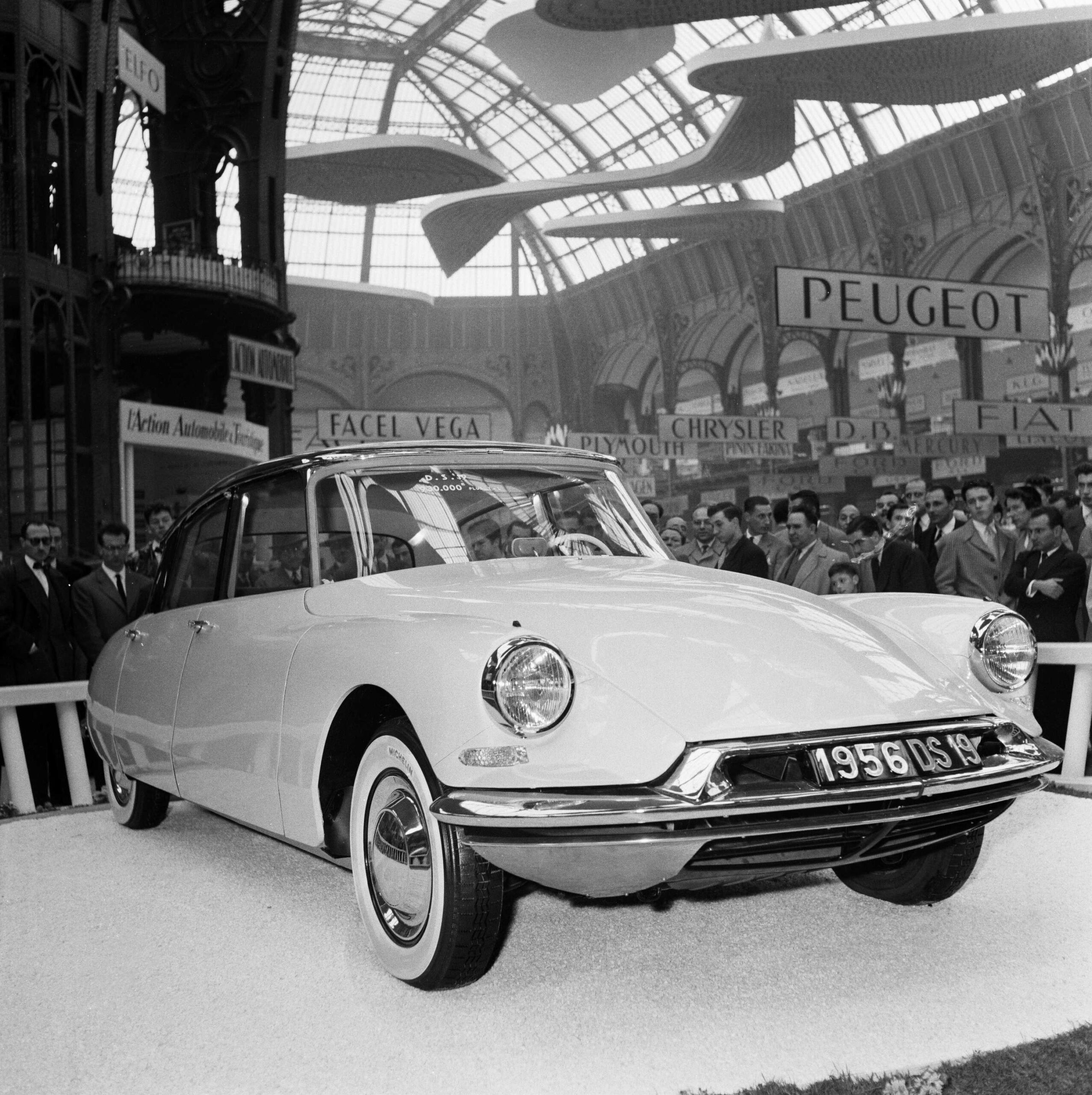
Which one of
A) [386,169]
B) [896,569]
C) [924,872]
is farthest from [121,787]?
[386,169]

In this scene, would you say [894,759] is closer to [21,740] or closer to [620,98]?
[21,740]

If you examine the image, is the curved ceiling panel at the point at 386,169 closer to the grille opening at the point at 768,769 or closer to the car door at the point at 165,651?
the car door at the point at 165,651

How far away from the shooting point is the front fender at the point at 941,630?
13.0ft

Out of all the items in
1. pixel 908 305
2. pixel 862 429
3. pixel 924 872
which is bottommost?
pixel 924 872

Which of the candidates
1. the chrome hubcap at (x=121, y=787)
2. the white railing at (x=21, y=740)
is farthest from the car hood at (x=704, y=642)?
the white railing at (x=21, y=740)

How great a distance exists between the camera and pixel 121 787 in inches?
243

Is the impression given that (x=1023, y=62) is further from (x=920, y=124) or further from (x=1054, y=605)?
(x=1054, y=605)

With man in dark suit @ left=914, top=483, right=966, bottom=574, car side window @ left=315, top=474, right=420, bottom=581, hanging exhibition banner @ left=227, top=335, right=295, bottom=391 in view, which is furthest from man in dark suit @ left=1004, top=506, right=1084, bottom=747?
hanging exhibition banner @ left=227, top=335, right=295, bottom=391

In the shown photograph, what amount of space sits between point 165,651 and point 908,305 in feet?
31.2

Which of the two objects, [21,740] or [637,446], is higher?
[637,446]

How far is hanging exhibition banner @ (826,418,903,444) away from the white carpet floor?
22.9 meters

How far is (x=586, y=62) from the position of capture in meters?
26.0

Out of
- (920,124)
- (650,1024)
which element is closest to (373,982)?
(650,1024)

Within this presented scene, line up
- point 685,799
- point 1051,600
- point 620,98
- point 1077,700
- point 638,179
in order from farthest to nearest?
point 620,98
point 638,179
point 1051,600
point 1077,700
point 685,799
